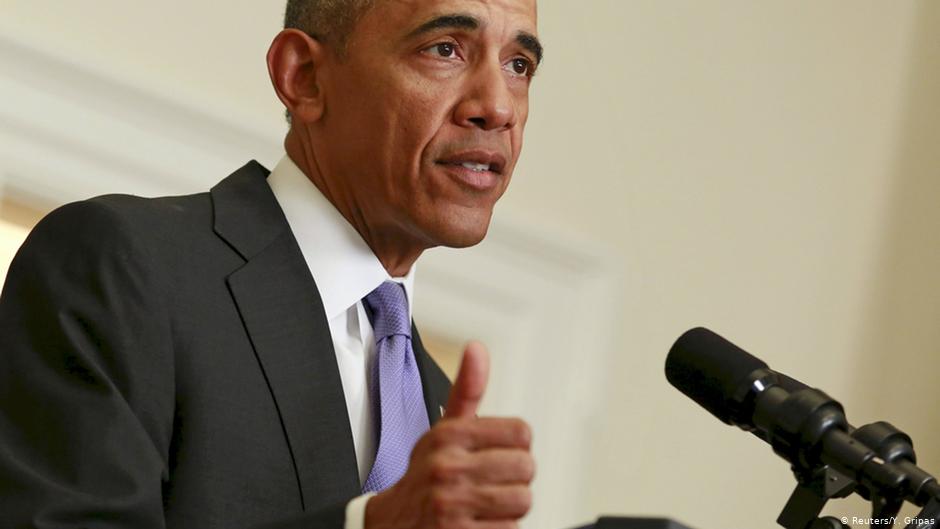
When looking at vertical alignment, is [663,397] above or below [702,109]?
below

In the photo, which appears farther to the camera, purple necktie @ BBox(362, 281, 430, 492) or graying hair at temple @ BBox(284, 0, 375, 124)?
graying hair at temple @ BBox(284, 0, 375, 124)

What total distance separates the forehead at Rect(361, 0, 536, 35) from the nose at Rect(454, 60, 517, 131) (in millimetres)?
114

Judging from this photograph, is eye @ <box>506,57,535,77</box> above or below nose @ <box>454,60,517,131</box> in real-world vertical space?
above

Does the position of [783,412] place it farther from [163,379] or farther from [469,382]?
[163,379]

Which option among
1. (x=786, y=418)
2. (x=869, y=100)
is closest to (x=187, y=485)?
(x=786, y=418)

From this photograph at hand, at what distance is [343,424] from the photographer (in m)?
2.17

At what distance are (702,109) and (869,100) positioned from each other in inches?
24.6

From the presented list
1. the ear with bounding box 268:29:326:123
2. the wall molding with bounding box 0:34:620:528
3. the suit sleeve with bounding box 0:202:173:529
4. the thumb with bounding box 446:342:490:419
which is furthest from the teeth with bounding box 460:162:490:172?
the wall molding with bounding box 0:34:620:528

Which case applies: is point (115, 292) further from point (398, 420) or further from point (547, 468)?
point (547, 468)

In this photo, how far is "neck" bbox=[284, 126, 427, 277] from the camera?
252 centimetres

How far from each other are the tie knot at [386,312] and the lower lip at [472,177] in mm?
197

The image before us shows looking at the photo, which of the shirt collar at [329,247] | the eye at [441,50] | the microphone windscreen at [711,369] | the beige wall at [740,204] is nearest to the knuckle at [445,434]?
the microphone windscreen at [711,369]

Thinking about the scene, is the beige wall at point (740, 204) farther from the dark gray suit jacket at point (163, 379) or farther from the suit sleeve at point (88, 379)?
the suit sleeve at point (88, 379)

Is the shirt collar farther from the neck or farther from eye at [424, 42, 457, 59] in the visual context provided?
eye at [424, 42, 457, 59]
